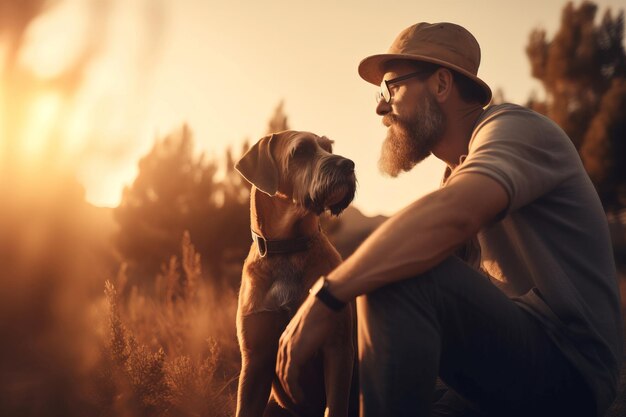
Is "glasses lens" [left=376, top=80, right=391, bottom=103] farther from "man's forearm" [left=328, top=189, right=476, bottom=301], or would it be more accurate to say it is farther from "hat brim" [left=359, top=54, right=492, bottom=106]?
"man's forearm" [left=328, top=189, right=476, bottom=301]

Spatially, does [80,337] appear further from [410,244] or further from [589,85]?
[589,85]

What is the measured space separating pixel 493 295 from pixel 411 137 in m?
1.31

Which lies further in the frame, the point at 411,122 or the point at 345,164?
the point at 345,164

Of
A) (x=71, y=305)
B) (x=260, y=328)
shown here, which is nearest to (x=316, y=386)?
(x=260, y=328)

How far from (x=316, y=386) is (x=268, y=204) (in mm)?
1188

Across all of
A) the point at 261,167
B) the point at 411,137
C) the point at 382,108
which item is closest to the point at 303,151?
the point at 261,167

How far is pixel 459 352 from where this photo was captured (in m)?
2.16

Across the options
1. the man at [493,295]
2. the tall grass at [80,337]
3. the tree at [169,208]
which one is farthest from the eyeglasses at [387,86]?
the tree at [169,208]

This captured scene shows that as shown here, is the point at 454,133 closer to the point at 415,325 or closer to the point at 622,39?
the point at 415,325

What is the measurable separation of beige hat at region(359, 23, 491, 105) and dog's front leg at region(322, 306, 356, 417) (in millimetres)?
1429

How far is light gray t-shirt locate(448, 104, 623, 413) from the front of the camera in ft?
7.16

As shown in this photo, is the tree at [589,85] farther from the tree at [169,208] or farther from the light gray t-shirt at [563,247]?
the light gray t-shirt at [563,247]

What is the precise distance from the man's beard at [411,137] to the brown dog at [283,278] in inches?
25.0

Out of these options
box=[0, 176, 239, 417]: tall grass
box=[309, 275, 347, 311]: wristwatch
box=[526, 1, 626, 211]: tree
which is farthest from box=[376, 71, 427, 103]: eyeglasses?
box=[526, 1, 626, 211]: tree
